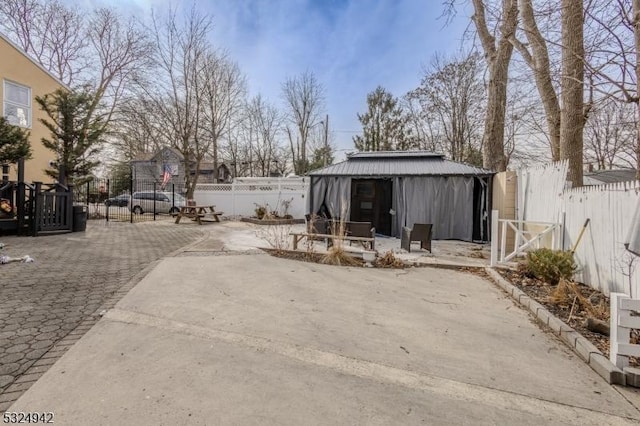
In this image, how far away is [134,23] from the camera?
19.2m

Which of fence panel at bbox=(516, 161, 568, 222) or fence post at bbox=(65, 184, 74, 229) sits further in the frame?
fence post at bbox=(65, 184, 74, 229)

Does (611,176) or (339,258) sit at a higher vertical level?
(611,176)

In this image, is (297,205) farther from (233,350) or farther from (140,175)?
(140,175)

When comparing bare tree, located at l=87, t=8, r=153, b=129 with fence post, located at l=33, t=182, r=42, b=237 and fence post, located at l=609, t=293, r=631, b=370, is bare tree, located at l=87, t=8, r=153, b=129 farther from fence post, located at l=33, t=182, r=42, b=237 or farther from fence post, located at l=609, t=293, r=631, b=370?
fence post, located at l=609, t=293, r=631, b=370

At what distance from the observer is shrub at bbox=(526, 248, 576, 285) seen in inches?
192

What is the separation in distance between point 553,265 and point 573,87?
3.56 metres

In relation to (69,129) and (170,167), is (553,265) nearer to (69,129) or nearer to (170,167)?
(69,129)

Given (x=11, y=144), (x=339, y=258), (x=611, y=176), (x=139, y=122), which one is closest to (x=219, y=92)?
(x=139, y=122)

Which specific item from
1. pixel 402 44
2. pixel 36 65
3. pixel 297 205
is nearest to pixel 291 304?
pixel 402 44

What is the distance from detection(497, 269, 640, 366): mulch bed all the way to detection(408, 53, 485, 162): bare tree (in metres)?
17.3

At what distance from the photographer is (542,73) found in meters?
6.66

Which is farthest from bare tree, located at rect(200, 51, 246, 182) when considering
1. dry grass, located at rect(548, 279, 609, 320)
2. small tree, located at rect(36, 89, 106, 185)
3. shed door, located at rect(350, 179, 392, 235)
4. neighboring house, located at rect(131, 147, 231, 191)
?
dry grass, located at rect(548, 279, 609, 320)

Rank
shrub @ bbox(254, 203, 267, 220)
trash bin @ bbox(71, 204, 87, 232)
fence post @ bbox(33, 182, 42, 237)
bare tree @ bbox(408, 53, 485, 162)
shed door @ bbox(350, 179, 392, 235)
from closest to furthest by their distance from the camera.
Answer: fence post @ bbox(33, 182, 42, 237)
trash bin @ bbox(71, 204, 87, 232)
shed door @ bbox(350, 179, 392, 235)
shrub @ bbox(254, 203, 267, 220)
bare tree @ bbox(408, 53, 485, 162)

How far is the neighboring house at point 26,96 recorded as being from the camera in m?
11.6
